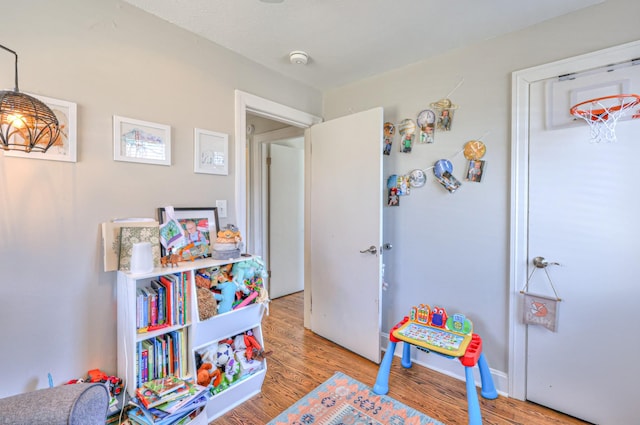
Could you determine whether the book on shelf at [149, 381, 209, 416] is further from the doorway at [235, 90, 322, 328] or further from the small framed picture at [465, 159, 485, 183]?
the small framed picture at [465, 159, 485, 183]

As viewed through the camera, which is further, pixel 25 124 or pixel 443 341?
pixel 443 341

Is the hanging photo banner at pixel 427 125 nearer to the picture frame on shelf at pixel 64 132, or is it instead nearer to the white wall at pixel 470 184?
the white wall at pixel 470 184

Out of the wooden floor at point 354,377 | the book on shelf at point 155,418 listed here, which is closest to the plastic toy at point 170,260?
the book on shelf at point 155,418

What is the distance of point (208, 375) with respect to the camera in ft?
5.28

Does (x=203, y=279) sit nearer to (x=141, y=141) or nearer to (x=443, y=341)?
(x=141, y=141)

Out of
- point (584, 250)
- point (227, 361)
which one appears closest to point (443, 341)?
point (584, 250)

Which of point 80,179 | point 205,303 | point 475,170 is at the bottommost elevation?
point 205,303

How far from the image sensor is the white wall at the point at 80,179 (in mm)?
1272

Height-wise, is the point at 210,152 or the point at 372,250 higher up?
the point at 210,152

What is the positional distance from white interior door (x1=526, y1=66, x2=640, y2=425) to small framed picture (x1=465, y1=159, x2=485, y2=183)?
10.6 inches

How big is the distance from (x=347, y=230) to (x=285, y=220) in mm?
1569

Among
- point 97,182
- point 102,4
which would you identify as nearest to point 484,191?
point 97,182

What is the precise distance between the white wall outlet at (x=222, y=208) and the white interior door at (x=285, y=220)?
160 cm

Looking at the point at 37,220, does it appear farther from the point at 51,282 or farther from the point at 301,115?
the point at 301,115
